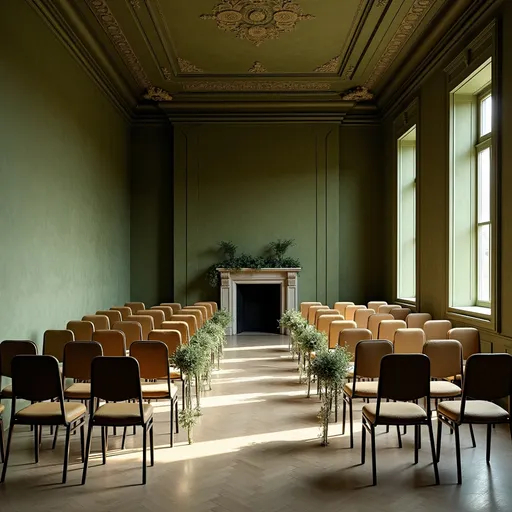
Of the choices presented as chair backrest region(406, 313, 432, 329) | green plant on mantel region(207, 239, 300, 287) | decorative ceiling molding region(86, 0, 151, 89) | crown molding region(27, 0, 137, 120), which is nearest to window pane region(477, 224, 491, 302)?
chair backrest region(406, 313, 432, 329)

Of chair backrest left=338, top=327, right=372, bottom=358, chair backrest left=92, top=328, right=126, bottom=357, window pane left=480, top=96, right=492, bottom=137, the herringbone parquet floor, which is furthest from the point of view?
window pane left=480, top=96, right=492, bottom=137

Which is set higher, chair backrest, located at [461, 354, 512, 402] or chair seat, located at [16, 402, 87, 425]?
chair backrest, located at [461, 354, 512, 402]

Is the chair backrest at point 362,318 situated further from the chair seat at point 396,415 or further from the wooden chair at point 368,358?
the chair seat at point 396,415

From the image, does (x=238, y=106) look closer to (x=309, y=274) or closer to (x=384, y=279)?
(x=309, y=274)

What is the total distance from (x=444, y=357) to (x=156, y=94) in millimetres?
10069

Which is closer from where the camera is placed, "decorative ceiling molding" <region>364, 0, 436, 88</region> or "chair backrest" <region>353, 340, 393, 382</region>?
"chair backrest" <region>353, 340, 393, 382</region>

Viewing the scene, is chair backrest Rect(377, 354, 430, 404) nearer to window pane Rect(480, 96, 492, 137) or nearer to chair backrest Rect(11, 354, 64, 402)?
chair backrest Rect(11, 354, 64, 402)

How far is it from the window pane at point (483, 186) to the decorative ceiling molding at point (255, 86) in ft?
16.8

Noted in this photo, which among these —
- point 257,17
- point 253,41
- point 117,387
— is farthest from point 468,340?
point 253,41

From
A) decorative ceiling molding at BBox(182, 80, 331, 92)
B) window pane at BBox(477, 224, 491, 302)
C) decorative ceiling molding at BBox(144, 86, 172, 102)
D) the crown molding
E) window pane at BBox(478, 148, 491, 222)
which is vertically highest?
decorative ceiling molding at BBox(182, 80, 331, 92)

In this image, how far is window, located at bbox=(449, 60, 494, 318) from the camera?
8852 millimetres

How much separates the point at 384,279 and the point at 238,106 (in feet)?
18.5

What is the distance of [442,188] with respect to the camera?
9.58 m

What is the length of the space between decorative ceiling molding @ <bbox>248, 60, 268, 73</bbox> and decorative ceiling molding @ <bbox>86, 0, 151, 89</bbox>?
2330mm
